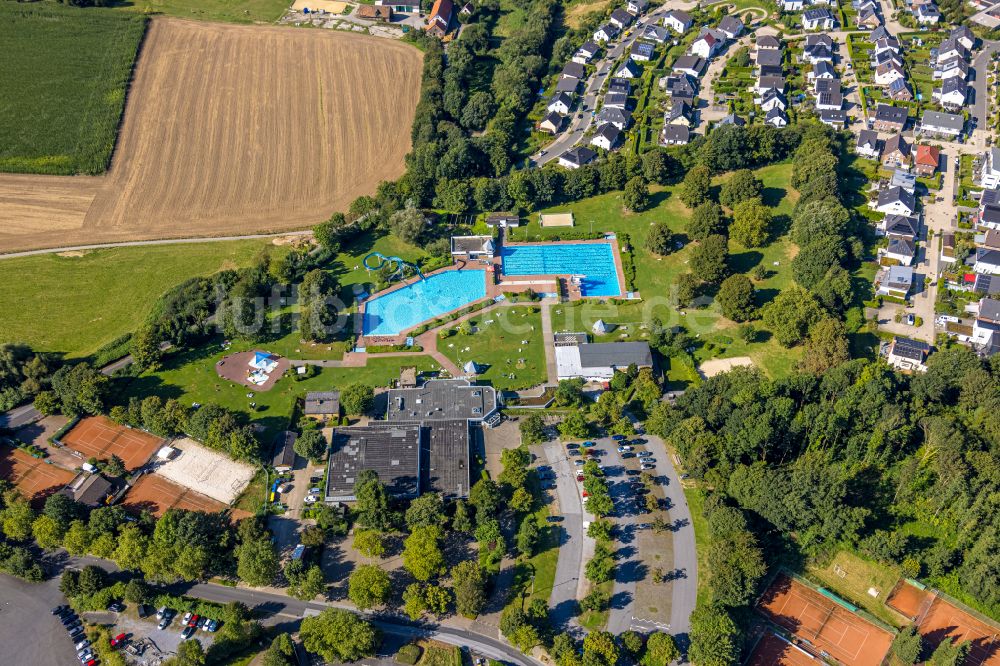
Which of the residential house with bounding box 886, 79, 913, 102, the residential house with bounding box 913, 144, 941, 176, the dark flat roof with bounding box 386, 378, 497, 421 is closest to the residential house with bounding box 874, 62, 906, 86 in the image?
the residential house with bounding box 886, 79, 913, 102

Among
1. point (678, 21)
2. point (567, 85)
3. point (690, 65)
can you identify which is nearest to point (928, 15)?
point (678, 21)

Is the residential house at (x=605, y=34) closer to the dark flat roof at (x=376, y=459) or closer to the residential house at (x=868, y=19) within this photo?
the residential house at (x=868, y=19)

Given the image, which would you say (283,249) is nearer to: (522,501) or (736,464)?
(522,501)

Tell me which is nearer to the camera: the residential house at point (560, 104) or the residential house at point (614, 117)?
the residential house at point (614, 117)

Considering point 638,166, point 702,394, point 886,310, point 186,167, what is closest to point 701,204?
point 638,166

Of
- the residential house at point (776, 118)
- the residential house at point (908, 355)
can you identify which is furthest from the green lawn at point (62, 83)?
the residential house at point (908, 355)
